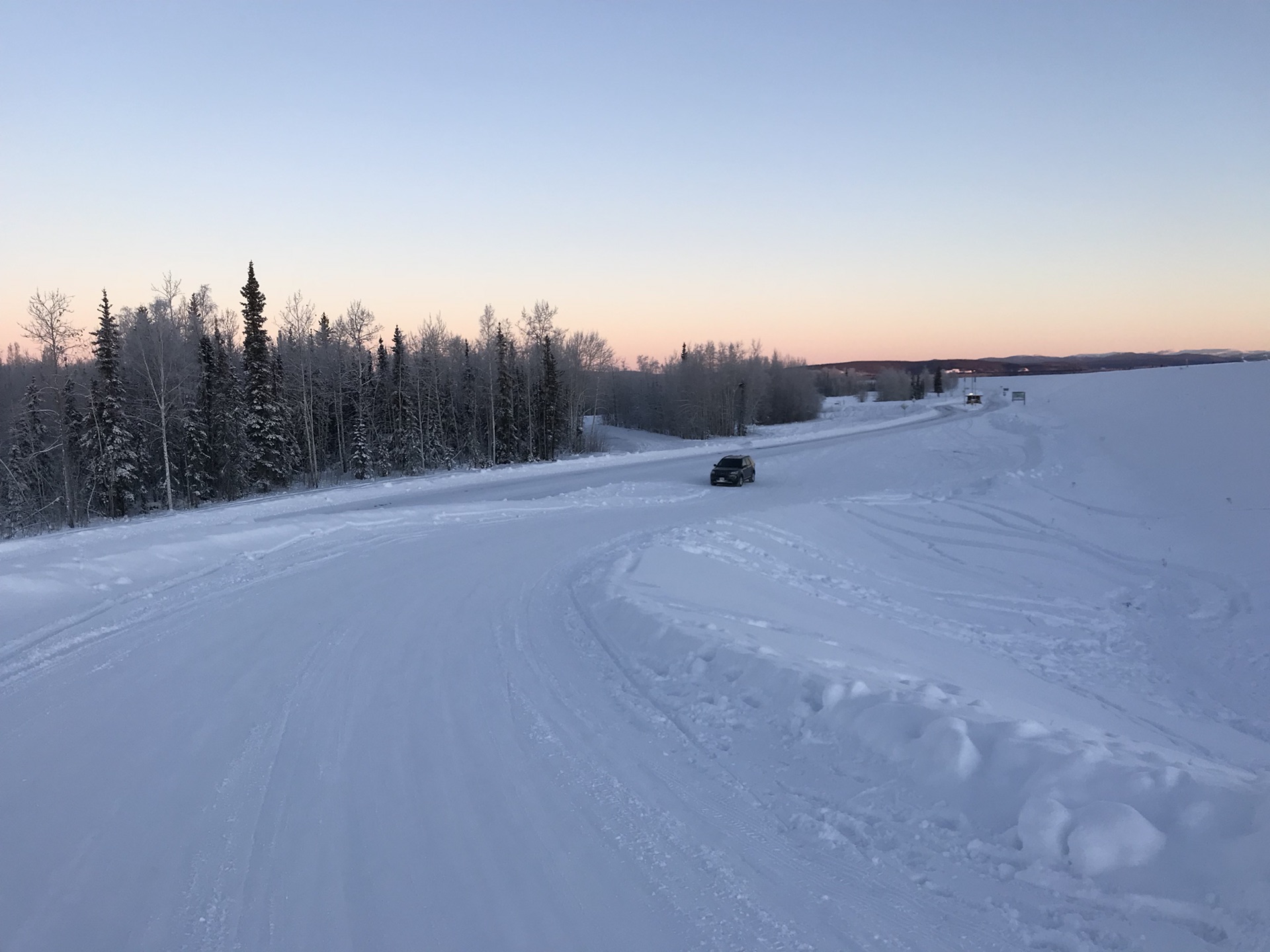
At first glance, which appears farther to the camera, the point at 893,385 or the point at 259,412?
the point at 893,385

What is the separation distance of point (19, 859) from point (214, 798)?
1.11 metres

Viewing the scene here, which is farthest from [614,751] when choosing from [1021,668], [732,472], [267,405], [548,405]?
[548,405]

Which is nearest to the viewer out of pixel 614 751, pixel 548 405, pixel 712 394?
pixel 614 751

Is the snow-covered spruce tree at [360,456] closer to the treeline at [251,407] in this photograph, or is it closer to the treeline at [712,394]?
the treeline at [251,407]

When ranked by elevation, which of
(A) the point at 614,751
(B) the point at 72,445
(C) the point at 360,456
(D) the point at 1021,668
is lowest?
(D) the point at 1021,668

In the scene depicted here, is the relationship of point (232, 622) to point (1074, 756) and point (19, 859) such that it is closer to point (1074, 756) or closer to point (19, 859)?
point (19, 859)

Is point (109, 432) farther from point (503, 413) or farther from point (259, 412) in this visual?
point (503, 413)

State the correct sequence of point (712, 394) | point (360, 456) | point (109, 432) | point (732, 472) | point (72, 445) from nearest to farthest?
point (732, 472) < point (109, 432) < point (72, 445) < point (360, 456) < point (712, 394)

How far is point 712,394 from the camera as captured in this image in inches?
3371

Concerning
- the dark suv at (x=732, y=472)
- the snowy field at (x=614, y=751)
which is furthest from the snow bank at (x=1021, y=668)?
the dark suv at (x=732, y=472)

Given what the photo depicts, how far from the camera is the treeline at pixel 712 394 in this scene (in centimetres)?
8531

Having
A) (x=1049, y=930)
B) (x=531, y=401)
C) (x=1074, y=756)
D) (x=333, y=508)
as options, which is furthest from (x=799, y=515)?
(x=531, y=401)

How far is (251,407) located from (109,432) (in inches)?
298

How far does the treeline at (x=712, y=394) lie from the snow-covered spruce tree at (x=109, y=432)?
5649cm
